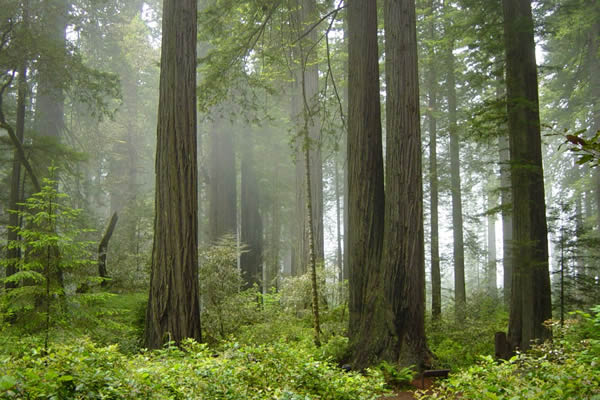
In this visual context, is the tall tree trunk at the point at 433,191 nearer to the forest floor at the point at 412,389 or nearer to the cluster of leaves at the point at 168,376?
the forest floor at the point at 412,389

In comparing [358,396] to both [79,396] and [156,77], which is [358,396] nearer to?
[79,396]

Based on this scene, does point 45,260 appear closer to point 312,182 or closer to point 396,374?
point 396,374

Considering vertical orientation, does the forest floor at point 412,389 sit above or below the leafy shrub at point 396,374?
below

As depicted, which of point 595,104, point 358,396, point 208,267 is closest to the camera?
point 358,396

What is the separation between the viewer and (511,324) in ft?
27.3

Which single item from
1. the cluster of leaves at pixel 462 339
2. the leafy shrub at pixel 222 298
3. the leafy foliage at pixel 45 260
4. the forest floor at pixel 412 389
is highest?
the leafy foliage at pixel 45 260

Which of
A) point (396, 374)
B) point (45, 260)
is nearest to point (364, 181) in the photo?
point (396, 374)


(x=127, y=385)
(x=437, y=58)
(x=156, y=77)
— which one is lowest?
(x=127, y=385)

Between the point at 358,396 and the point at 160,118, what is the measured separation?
5.60 metres

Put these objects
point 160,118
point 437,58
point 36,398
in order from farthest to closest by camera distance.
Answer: point 437,58 < point 160,118 < point 36,398

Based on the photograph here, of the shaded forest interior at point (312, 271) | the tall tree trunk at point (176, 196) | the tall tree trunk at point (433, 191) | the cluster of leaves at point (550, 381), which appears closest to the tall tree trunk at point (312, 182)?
the shaded forest interior at point (312, 271)

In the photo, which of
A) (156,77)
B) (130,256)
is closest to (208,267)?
(130,256)

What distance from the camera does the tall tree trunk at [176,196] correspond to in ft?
24.1

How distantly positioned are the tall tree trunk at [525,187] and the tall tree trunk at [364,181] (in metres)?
2.47
